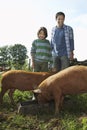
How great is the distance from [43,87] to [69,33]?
1867mm

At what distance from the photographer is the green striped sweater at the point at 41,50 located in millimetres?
9961

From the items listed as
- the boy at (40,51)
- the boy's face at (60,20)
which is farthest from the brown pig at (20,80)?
the boy's face at (60,20)

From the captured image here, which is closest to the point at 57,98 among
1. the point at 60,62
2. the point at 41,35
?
the point at 60,62

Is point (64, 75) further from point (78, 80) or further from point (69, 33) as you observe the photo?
point (69, 33)

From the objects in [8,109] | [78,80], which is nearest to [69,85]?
[78,80]

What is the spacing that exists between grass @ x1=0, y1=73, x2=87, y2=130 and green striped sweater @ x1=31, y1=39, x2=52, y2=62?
148cm

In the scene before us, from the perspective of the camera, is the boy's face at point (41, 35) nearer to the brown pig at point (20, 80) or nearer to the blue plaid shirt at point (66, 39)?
the blue plaid shirt at point (66, 39)

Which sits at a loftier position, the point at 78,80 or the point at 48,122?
the point at 78,80

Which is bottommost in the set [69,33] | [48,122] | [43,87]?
[48,122]

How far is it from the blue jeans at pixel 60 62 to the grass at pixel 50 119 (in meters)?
0.95

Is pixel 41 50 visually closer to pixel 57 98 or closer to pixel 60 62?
pixel 60 62

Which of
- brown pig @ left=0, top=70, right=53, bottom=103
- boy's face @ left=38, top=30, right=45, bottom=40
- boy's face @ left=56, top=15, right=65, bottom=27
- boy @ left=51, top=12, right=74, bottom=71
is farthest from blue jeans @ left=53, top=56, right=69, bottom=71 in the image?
boy's face @ left=56, top=15, right=65, bottom=27

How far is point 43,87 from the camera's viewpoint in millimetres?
→ 8547

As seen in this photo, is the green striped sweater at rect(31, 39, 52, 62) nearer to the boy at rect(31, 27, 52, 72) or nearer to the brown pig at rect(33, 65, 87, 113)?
the boy at rect(31, 27, 52, 72)
